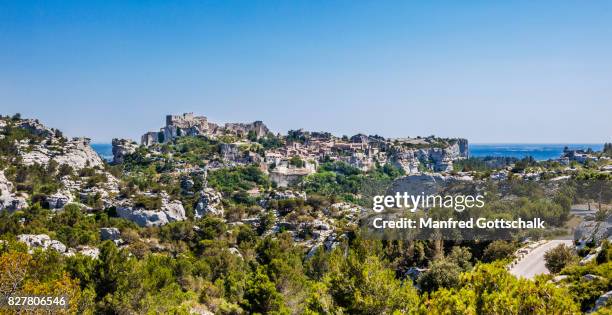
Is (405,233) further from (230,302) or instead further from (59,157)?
(59,157)

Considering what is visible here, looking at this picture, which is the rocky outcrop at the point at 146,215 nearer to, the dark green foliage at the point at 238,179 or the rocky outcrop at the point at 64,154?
the rocky outcrop at the point at 64,154

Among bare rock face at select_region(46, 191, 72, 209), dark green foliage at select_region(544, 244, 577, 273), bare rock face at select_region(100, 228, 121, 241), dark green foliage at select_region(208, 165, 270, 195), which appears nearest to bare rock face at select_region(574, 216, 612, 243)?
dark green foliage at select_region(544, 244, 577, 273)

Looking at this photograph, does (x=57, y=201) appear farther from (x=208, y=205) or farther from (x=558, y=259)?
(x=558, y=259)

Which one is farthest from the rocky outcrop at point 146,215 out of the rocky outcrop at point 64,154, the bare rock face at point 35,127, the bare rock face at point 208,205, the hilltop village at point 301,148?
the hilltop village at point 301,148

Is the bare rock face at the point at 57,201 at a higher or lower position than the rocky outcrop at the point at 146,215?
higher

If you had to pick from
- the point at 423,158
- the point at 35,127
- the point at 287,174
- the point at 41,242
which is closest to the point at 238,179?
the point at 287,174

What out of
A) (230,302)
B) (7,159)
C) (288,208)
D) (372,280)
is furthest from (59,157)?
(372,280)

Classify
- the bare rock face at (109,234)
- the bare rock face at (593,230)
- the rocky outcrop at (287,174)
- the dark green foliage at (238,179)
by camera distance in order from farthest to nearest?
the rocky outcrop at (287,174) < the dark green foliage at (238,179) < the bare rock face at (109,234) < the bare rock face at (593,230)

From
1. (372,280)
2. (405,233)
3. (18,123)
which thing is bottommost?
(405,233)
